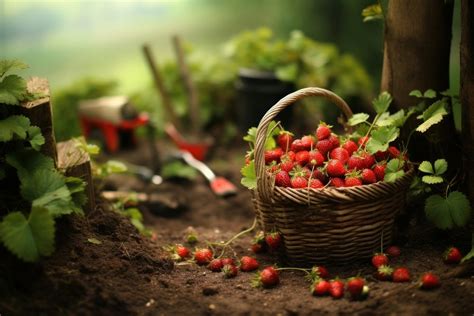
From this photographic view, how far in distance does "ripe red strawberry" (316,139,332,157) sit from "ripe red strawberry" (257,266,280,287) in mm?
668

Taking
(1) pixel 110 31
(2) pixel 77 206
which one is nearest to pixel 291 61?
(1) pixel 110 31

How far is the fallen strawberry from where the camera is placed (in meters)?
2.88

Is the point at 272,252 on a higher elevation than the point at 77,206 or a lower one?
lower

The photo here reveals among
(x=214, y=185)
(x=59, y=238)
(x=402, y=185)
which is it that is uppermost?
(x=402, y=185)

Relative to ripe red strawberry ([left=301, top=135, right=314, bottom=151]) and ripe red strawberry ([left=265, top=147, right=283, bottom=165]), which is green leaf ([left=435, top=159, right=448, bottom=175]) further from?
ripe red strawberry ([left=265, top=147, right=283, bottom=165])

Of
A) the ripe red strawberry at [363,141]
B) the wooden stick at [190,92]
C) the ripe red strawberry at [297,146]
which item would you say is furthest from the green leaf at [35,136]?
the wooden stick at [190,92]

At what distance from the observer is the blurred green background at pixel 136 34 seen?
21.3 feet

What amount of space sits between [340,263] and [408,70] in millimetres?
1192

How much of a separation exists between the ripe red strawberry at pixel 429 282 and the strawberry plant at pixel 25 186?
1628mm

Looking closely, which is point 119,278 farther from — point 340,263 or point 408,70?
point 408,70

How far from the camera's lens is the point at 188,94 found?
5.95 metres

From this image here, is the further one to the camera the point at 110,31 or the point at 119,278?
the point at 110,31

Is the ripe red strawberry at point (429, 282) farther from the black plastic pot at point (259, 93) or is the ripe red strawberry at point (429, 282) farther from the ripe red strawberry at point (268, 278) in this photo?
the black plastic pot at point (259, 93)

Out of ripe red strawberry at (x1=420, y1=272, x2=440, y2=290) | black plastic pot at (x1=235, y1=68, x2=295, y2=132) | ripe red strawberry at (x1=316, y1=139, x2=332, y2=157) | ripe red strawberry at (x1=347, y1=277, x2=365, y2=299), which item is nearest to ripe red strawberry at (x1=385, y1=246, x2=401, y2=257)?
ripe red strawberry at (x1=420, y1=272, x2=440, y2=290)
